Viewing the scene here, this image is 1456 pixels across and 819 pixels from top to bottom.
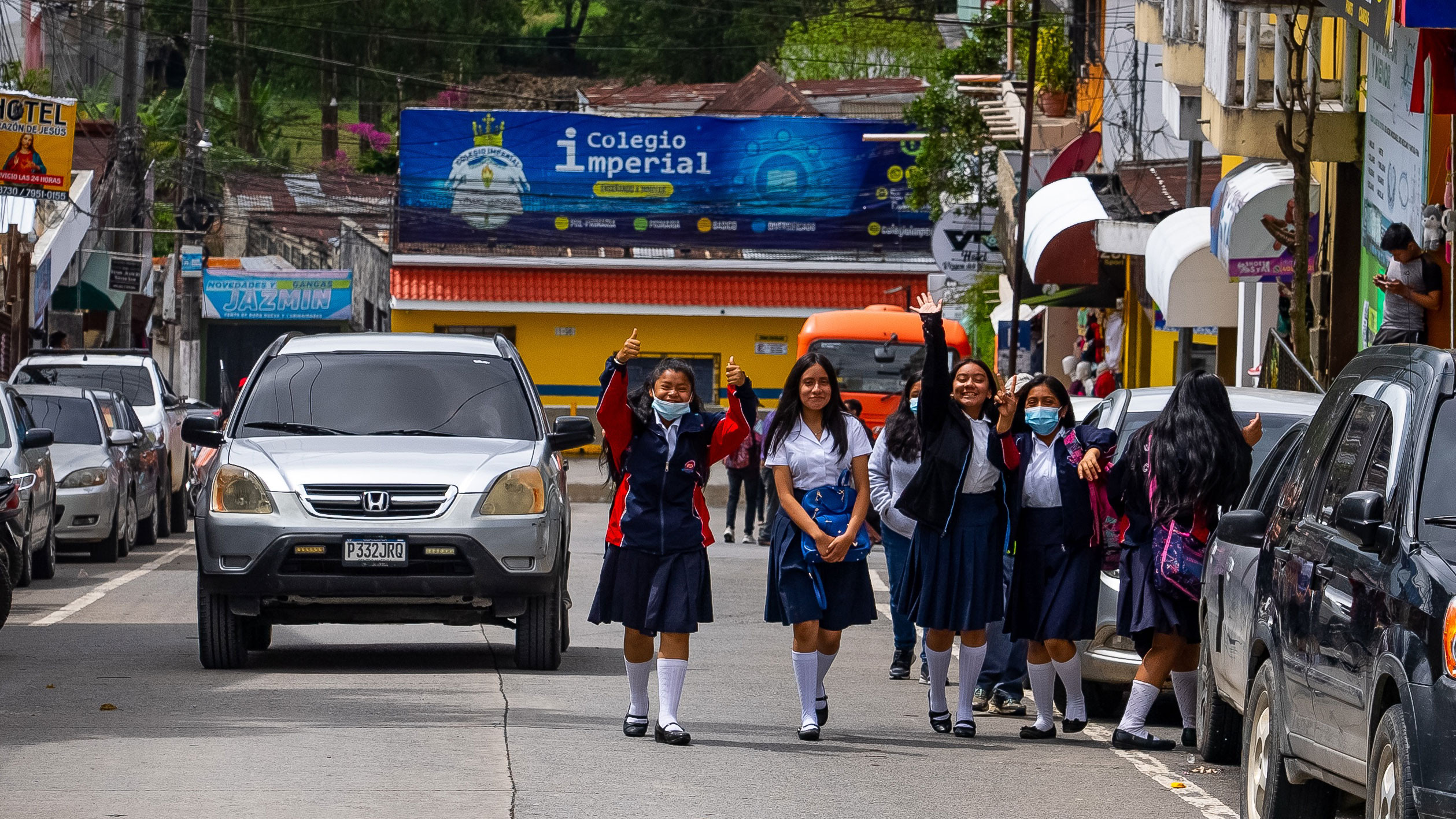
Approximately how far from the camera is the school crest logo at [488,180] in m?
49.4

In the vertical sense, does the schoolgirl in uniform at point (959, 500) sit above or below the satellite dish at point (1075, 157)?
below

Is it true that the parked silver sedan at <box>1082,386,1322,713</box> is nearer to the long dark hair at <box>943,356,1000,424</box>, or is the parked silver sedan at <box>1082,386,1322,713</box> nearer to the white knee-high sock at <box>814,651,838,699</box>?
the long dark hair at <box>943,356,1000,424</box>

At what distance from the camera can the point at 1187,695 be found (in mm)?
9562

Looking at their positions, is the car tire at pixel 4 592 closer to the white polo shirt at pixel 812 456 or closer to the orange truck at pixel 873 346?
the white polo shirt at pixel 812 456

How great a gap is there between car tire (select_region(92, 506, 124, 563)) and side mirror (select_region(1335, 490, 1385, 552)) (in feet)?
50.9

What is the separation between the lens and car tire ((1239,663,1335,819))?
257 inches

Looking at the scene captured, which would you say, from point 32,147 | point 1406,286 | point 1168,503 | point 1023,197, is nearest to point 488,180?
point 1023,197

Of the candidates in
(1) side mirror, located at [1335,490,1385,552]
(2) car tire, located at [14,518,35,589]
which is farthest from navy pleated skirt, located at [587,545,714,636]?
(2) car tire, located at [14,518,35,589]

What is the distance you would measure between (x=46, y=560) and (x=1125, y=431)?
32.8 feet

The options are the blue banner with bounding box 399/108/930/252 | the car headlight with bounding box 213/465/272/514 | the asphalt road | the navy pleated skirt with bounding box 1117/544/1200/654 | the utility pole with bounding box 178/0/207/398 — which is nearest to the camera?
the asphalt road

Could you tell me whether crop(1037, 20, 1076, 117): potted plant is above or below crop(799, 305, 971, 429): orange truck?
above

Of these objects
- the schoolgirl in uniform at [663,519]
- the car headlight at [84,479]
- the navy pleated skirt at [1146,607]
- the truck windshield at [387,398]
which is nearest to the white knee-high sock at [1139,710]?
the navy pleated skirt at [1146,607]

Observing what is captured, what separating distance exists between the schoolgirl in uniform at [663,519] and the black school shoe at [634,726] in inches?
4.9

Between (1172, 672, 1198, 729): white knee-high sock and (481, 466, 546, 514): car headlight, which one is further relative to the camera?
(481, 466, 546, 514): car headlight
